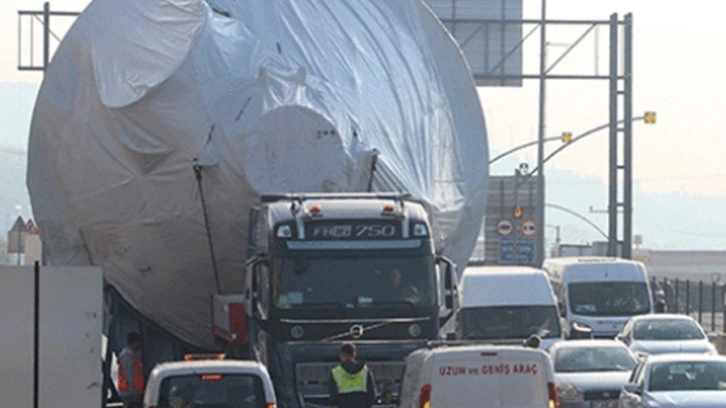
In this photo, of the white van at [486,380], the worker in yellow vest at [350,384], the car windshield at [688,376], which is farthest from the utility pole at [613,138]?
the white van at [486,380]

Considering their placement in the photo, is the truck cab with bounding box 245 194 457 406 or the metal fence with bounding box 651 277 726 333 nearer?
the truck cab with bounding box 245 194 457 406

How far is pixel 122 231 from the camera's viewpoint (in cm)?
2564

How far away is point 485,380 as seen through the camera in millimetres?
18609

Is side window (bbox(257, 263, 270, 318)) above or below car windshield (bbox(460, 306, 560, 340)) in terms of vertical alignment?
above

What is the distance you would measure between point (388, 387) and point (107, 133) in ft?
17.8

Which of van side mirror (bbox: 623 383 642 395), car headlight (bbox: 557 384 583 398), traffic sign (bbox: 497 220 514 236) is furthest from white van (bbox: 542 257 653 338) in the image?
traffic sign (bbox: 497 220 514 236)

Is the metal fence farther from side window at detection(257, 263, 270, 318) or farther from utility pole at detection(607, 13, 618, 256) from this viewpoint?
side window at detection(257, 263, 270, 318)

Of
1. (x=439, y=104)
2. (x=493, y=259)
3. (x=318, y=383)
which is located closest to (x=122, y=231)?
(x=318, y=383)

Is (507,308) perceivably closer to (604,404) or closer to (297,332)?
(604,404)

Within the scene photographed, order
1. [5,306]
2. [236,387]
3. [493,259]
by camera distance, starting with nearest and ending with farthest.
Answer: [5,306] < [236,387] < [493,259]

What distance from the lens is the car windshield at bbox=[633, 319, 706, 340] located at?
3506cm

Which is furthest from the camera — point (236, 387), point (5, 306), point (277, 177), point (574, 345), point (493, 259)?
point (493, 259)

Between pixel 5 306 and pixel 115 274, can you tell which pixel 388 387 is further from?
pixel 5 306

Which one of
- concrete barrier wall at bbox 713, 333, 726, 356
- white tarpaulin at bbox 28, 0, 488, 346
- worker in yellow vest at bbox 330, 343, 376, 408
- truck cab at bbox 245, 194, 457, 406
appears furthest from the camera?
concrete barrier wall at bbox 713, 333, 726, 356
